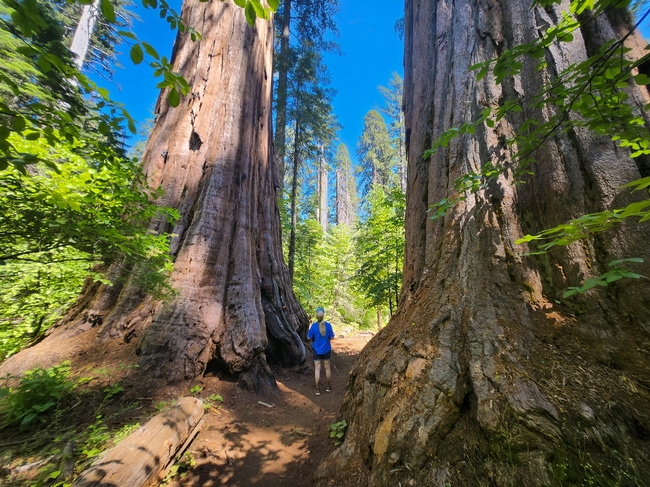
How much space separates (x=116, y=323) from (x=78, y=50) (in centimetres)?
1513

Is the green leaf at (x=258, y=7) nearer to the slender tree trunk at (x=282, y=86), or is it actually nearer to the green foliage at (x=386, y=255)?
the green foliage at (x=386, y=255)

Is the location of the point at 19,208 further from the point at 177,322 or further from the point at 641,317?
the point at 641,317

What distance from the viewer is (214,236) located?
5.02 m

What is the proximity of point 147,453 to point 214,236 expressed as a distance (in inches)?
133

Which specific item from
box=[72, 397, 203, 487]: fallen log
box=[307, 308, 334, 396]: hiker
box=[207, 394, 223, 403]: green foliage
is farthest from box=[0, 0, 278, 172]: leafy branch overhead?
box=[307, 308, 334, 396]: hiker

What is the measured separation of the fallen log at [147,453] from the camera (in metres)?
2.01

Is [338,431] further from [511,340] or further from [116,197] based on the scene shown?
[116,197]

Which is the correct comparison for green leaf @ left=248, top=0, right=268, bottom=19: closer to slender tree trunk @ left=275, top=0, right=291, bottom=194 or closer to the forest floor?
the forest floor

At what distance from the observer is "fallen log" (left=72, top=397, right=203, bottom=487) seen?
79.2 inches

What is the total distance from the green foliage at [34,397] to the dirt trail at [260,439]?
5.18 ft

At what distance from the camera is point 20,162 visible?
1.11 metres

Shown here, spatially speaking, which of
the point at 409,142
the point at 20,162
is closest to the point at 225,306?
the point at 20,162

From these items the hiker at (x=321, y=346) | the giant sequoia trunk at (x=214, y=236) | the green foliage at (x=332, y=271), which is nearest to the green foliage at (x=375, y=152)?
the green foliage at (x=332, y=271)

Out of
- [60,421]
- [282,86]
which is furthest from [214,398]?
[282,86]
